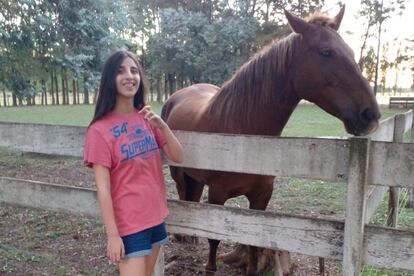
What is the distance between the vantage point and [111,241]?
200 centimetres

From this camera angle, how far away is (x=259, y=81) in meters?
3.16

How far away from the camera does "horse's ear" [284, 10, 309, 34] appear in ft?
9.53

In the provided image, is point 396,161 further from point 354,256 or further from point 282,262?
point 282,262

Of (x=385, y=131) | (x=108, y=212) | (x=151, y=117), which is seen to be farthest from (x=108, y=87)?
(x=385, y=131)

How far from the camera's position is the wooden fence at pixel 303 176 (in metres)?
1.91

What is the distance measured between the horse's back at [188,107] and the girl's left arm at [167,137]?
1479mm

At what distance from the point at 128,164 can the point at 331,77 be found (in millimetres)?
1534

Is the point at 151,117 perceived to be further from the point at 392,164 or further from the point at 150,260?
the point at 392,164

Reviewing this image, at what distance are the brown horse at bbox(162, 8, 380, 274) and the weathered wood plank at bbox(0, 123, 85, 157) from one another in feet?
3.82

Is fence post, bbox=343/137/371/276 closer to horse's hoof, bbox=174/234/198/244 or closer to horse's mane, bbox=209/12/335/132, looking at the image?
horse's mane, bbox=209/12/335/132

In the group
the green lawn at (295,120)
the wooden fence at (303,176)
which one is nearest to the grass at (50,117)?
the green lawn at (295,120)

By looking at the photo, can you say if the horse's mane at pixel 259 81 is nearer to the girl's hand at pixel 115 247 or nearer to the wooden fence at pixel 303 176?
the wooden fence at pixel 303 176

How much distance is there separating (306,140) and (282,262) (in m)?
1.73

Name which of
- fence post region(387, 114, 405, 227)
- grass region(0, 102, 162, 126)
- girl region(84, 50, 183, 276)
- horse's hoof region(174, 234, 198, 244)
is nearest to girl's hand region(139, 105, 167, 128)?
girl region(84, 50, 183, 276)
